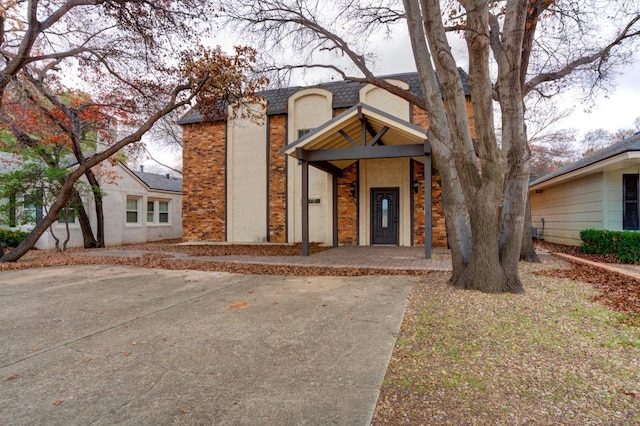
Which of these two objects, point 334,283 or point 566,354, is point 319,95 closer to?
point 334,283

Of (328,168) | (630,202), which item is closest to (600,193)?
(630,202)

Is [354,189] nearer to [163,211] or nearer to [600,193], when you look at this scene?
[600,193]

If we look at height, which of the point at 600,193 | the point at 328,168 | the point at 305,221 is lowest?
the point at 305,221

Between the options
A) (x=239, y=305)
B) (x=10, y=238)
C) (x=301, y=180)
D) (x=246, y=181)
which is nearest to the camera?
(x=239, y=305)

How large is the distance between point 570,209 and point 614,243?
3703 mm

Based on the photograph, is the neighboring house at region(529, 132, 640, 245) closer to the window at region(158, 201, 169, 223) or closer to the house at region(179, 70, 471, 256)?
the house at region(179, 70, 471, 256)

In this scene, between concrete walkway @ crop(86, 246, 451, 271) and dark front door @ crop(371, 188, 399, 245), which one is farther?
dark front door @ crop(371, 188, 399, 245)

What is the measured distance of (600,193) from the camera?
993 centimetres

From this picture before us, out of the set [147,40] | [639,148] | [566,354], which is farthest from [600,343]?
[147,40]

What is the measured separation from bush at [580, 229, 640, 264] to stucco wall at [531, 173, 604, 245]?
0.53m

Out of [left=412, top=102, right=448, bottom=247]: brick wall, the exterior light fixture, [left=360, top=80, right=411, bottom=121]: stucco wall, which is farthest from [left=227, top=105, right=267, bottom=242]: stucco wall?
[left=412, top=102, right=448, bottom=247]: brick wall

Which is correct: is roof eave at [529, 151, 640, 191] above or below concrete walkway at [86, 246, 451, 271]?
above

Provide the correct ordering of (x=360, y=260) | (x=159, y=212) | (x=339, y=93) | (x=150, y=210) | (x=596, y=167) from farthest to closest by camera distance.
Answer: (x=159, y=212)
(x=150, y=210)
(x=339, y=93)
(x=596, y=167)
(x=360, y=260)

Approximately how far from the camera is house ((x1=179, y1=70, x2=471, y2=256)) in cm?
1174
